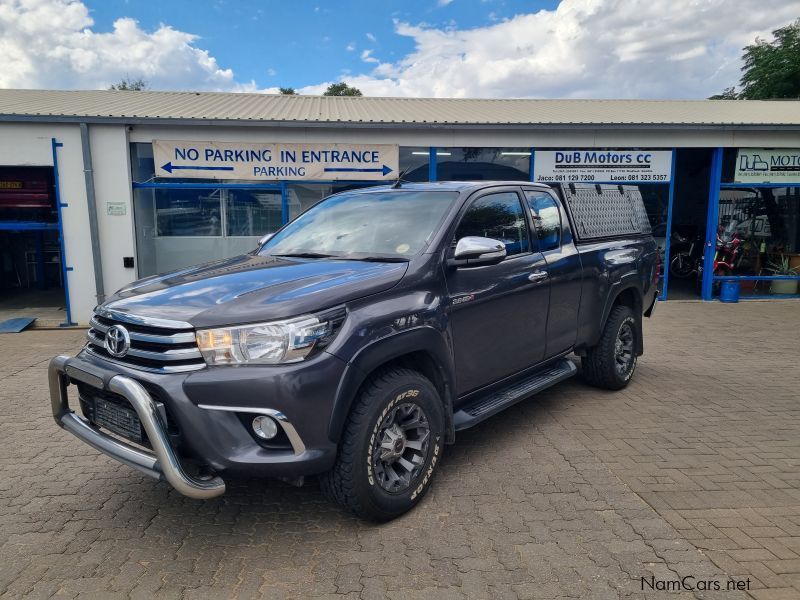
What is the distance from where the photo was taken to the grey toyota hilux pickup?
2.56 meters

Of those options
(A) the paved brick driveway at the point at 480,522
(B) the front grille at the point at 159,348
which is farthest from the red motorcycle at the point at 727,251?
(B) the front grille at the point at 159,348

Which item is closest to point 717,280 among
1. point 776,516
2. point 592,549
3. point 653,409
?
point 653,409

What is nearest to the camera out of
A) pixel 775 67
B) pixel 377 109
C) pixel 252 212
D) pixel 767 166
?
pixel 252 212

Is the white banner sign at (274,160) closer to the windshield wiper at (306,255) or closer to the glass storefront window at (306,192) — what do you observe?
the glass storefront window at (306,192)

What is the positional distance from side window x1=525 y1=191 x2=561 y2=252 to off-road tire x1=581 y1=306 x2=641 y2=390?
1.18 m

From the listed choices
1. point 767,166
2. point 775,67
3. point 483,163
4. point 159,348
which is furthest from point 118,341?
point 775,67

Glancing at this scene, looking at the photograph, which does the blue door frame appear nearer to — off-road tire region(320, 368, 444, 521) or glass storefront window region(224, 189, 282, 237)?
glass storefront window region(224, 189, 282, 237)

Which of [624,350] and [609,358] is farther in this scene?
[624,350]

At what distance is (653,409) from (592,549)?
2.53m

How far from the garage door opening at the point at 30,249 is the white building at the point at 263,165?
0.04 metres

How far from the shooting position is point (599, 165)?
10.9 m

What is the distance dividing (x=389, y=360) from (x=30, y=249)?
14470 millimetres

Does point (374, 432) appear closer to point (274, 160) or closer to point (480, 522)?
point (480, 522)

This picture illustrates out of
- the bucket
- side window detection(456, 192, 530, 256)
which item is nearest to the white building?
the bucket
